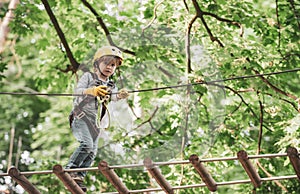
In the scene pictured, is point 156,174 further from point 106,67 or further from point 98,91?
point 106,67

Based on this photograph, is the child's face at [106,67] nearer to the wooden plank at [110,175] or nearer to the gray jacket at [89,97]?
the gray jacket at [89,97]

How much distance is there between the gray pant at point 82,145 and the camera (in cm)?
521

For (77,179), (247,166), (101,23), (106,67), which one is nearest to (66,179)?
(77,179)

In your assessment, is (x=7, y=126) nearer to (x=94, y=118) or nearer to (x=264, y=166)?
(x=264, y=166)

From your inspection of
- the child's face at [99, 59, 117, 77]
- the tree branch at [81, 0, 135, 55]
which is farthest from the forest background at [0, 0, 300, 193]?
the child's face at [99, 59, 117, 77]

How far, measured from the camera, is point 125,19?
27.4ft

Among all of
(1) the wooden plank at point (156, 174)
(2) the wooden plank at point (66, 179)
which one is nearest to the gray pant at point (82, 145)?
(2) the wooden plank at point (66, 179)

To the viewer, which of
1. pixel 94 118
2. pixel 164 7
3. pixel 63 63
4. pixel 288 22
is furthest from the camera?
pixel 63 63

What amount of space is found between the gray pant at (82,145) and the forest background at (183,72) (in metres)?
1.32

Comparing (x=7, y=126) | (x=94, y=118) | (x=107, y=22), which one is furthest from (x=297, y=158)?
(x=7, y=126)

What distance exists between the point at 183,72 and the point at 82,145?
271 cm

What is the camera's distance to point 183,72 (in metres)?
7.77

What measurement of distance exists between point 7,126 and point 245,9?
6468 millimetres

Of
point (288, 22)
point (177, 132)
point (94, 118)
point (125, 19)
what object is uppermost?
point (125, 19)
